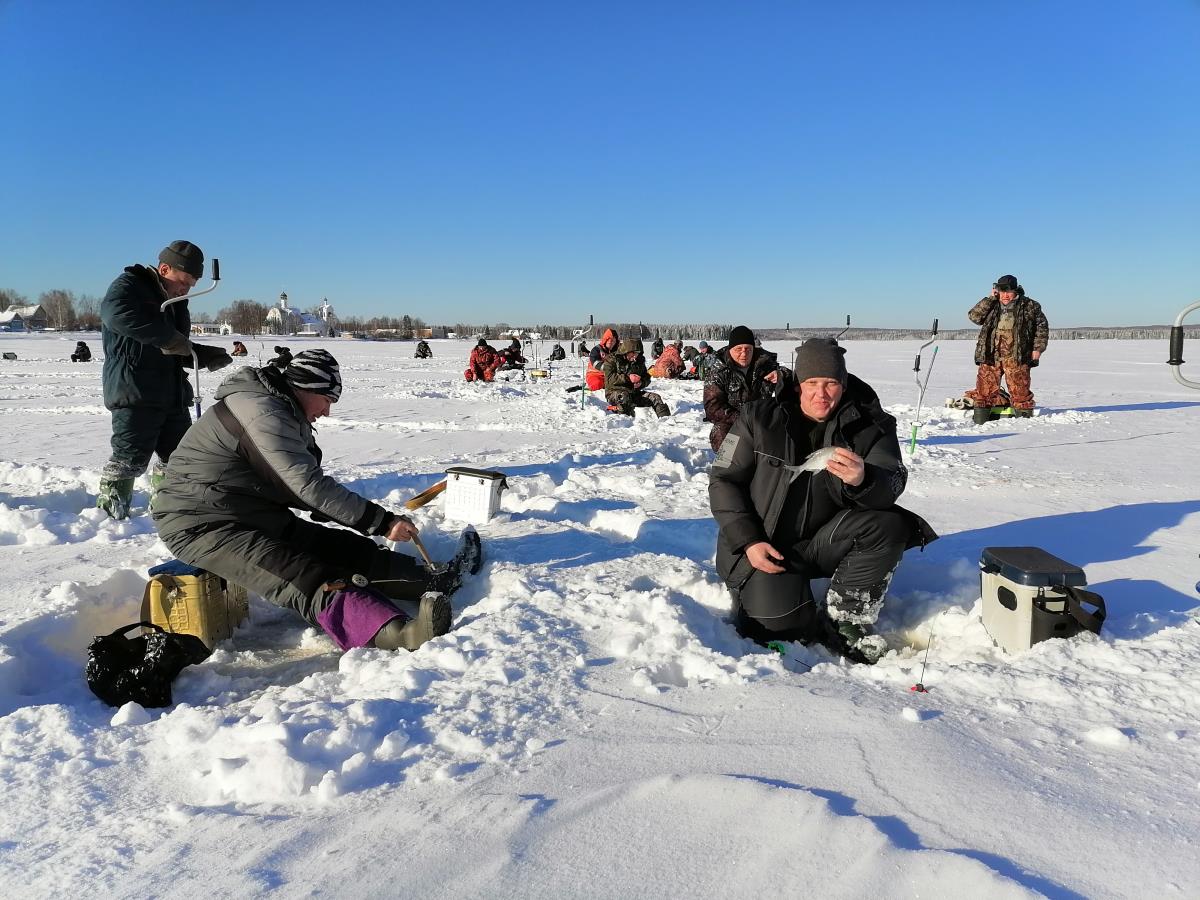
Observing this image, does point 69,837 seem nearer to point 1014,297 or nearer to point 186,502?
point 186,502

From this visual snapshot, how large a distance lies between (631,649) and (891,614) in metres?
1.46

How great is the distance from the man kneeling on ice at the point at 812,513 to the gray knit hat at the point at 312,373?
1.72 m

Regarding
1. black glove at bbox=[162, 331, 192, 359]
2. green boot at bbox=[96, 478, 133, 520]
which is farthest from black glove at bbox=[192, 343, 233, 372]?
green boot at bbox=[96, 478, 133, 520]

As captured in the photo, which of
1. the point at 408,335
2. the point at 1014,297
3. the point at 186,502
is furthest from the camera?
the point at 408,335

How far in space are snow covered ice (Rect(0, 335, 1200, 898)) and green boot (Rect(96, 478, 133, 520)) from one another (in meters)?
0.20

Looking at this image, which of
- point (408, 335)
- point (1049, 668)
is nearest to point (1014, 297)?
point (1049, 668)

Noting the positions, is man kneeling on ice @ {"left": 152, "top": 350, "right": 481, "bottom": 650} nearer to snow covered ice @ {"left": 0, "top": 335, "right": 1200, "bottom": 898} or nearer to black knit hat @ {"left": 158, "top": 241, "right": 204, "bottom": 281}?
snow covered ice @ {"left": 0, "top": 335, "right": 1200, "bottom": 898}

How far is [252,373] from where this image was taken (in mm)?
3176

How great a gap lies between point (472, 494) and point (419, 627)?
1.69 metres

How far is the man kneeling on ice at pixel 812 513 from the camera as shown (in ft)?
10.3

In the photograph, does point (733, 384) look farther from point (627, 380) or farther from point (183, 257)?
point (627, 380)

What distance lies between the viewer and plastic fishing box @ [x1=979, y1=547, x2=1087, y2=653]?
2.72 m

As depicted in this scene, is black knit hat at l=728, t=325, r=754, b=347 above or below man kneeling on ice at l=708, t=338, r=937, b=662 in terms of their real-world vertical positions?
above

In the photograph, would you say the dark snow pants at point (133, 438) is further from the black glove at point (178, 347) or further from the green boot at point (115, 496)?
the black glove at point (178, 347)
